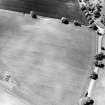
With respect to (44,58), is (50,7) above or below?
above

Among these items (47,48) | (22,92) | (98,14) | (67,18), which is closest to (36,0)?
(67,18)

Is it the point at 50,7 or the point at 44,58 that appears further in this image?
the point at 50,7

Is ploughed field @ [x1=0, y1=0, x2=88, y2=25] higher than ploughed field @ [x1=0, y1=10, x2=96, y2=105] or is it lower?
higher

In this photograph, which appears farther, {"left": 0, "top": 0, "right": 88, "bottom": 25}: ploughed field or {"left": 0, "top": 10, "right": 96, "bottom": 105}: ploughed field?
{"left": 0, "top": 0, "right": 88, "bottom": 25}: ploughed field

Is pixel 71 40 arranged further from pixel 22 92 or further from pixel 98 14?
pixel 22 92

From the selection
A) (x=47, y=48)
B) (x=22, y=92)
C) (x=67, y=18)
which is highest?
(x=67, y=18)
